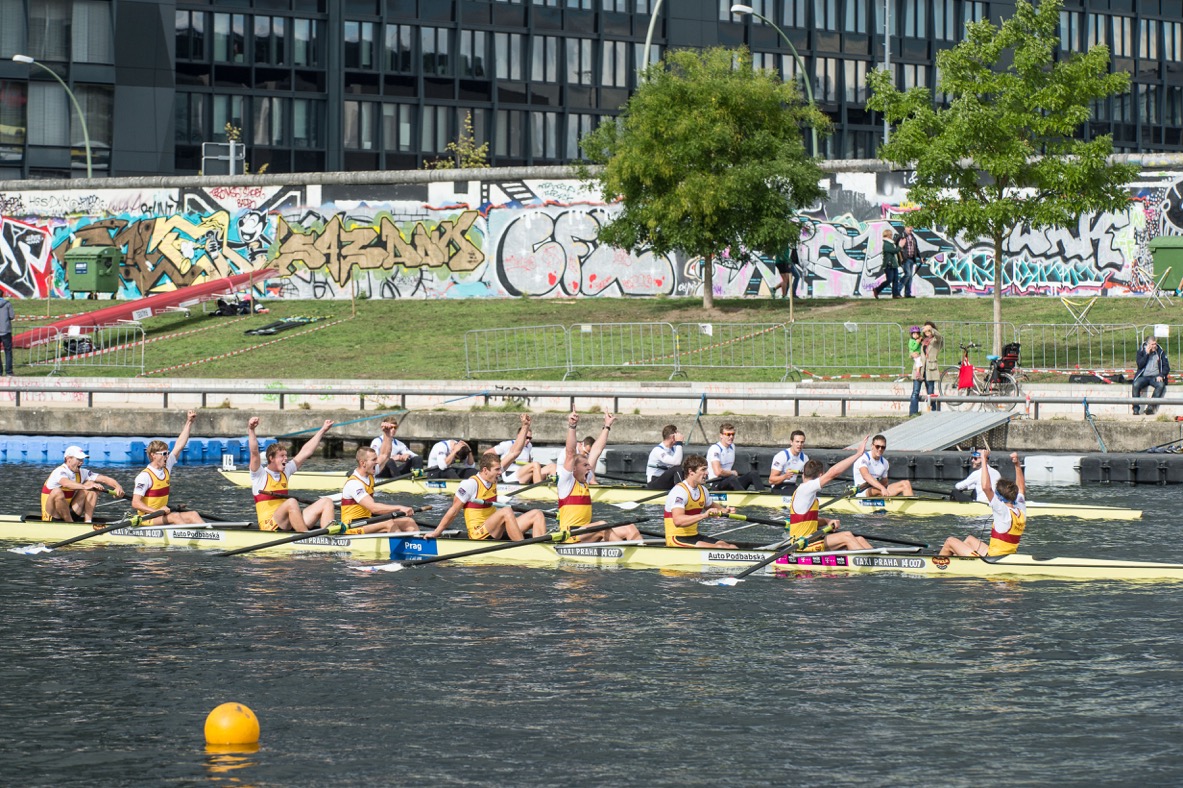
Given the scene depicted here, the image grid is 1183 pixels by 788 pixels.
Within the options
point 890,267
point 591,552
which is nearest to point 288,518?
point 591,552

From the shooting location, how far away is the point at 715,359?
139 ft

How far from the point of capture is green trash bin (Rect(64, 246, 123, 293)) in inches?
2267

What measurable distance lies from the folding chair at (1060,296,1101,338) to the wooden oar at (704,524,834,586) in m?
19.8

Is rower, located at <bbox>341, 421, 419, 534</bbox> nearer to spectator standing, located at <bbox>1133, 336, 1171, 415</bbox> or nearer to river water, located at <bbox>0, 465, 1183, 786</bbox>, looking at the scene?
river water, located at <bbox>0, 465, 1183, 786</bbox>

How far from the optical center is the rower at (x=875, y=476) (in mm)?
26625

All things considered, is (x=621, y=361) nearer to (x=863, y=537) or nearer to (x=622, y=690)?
(x=863, y=537)

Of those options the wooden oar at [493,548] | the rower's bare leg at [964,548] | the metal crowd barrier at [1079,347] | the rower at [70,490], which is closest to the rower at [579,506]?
the wooden oar at [493,548]

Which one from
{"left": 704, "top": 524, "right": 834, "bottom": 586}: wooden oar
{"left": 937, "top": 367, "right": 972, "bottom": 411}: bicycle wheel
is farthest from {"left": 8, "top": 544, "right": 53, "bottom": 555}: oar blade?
{"left": 937, "top": 367, "right": 972, "bottom": 411}: bicycle wheel

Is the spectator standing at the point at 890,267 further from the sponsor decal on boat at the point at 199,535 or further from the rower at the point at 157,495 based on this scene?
the sponsor decal on boat at the point at 199,535

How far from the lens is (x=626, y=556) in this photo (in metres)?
22.3

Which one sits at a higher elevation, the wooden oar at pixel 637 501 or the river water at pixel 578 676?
the wooden oar at pixel 637 501

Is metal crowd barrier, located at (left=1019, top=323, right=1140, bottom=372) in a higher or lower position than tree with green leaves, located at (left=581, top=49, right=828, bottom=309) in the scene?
lower

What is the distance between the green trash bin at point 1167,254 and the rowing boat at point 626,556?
27184mm

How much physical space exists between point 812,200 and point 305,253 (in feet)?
58.6
